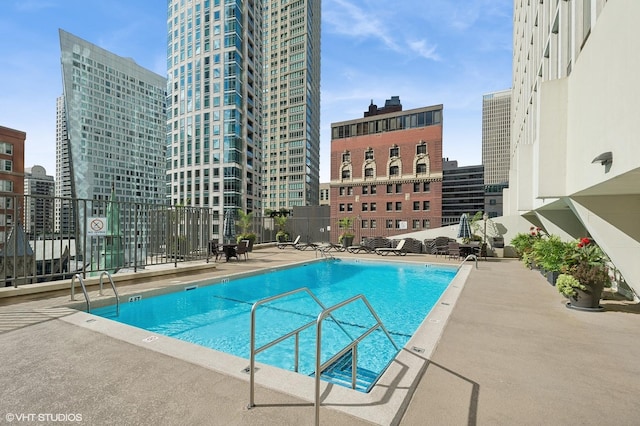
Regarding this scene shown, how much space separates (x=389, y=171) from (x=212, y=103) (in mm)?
40265

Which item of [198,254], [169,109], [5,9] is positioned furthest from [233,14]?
[198,254]

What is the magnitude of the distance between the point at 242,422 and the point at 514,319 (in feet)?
18.8

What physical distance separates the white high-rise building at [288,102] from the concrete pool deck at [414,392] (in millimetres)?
102573

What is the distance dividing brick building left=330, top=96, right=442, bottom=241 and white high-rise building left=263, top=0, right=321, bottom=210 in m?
54.9

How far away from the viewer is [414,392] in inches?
125

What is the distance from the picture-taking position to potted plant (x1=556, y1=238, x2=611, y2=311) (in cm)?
640

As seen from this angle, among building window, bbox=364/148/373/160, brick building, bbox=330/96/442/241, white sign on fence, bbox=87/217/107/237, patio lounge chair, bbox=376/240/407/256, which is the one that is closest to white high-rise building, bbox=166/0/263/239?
brick building, bbox=330/96/442/241

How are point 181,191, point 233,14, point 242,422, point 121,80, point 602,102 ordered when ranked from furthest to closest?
point 121,80 → point 181,191 → point 233,14 → point 602,102 → point 242,422

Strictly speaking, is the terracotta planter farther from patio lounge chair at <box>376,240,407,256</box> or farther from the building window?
the building window

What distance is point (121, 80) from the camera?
105500mm

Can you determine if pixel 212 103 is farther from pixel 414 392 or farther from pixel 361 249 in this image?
pixel 414 392

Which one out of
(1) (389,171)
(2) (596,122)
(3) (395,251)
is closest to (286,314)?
(2) (596,122)

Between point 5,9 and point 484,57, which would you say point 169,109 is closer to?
point 5,9

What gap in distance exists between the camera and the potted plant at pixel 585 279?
6395 millimetres
